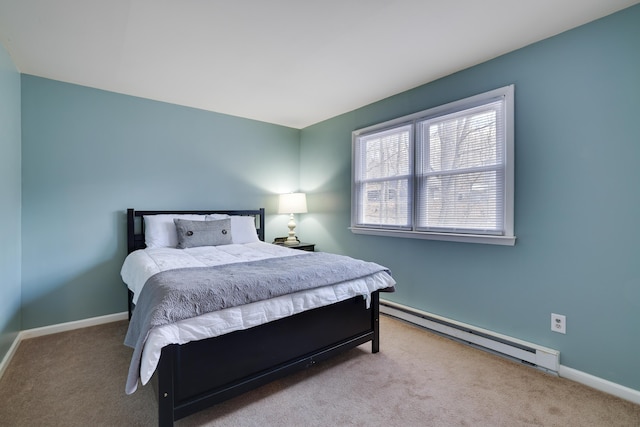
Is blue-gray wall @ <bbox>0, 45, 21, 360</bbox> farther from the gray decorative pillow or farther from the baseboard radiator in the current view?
the baseboard radiator

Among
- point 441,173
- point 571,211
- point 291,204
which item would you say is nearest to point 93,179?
point 291,204

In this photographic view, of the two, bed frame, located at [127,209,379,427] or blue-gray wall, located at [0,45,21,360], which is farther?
blue-gray wall, located at [0,45,21,360]

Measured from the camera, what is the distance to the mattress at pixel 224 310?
1.41 metres

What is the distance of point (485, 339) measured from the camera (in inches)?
94.0

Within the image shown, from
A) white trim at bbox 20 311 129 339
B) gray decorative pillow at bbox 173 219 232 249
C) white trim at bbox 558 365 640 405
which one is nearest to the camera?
white trim at bbox 558 365 640 405

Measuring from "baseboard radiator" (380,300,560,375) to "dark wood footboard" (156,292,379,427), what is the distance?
78cm

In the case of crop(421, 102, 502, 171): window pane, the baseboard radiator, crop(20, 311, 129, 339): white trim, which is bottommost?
crop(20, 311, 129, 339): white trim

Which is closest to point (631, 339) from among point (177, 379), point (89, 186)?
point (177, 379)

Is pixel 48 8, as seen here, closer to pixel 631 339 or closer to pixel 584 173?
pixel 584 173

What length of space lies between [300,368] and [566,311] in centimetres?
186

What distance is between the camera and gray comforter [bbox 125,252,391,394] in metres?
1.45

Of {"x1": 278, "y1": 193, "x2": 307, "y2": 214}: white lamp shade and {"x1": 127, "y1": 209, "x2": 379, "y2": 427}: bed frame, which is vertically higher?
{"x1": 278, "y1": 193, "x2": 307, "y2": 214}: white lamp shade

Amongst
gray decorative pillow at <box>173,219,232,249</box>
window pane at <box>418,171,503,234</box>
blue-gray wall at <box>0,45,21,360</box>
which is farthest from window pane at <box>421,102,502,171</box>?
blue-gray wall at <box>0,45,21,360</box>

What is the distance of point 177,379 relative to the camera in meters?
1.49
